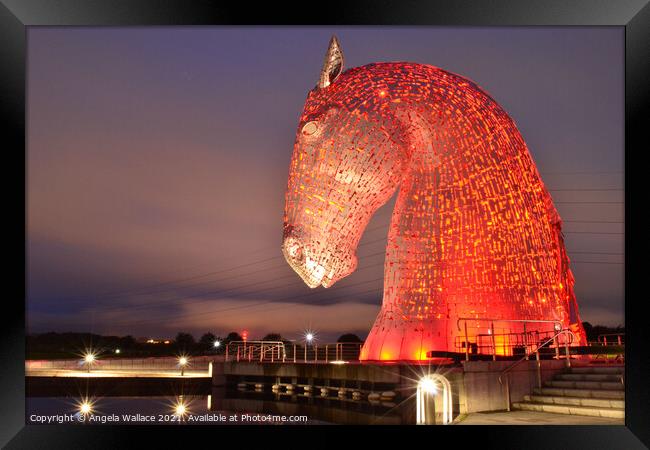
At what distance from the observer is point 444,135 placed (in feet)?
39.1

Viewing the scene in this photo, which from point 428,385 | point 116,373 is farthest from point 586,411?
point 116,373

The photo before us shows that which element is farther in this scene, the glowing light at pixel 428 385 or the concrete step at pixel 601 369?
the concrete step at pixel 601 369

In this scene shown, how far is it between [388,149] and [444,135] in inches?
35.8

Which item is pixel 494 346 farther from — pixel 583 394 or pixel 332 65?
pixel 332 65

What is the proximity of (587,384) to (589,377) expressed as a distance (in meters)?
0.20

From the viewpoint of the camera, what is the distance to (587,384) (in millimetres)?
10047

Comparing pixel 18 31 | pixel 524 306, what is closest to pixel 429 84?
pixel 524 306

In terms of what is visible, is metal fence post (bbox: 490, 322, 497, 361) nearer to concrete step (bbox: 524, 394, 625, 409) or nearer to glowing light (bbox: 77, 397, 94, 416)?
concrete step (bbox: 524, 394, 625, 409)

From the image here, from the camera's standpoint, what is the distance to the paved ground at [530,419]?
9.12 m

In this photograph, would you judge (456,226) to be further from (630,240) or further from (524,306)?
(630,240)

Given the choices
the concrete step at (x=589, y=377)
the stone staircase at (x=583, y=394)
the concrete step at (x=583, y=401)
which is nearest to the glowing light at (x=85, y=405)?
the stone staircase at (x=583, y=394)

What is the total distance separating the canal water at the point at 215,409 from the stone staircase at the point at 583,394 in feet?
5.65

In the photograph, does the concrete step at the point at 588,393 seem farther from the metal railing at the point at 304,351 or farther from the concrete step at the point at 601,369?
the metal railing at the point at 304,351

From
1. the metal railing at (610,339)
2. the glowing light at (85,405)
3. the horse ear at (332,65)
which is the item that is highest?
the horse ear at (332,65)
